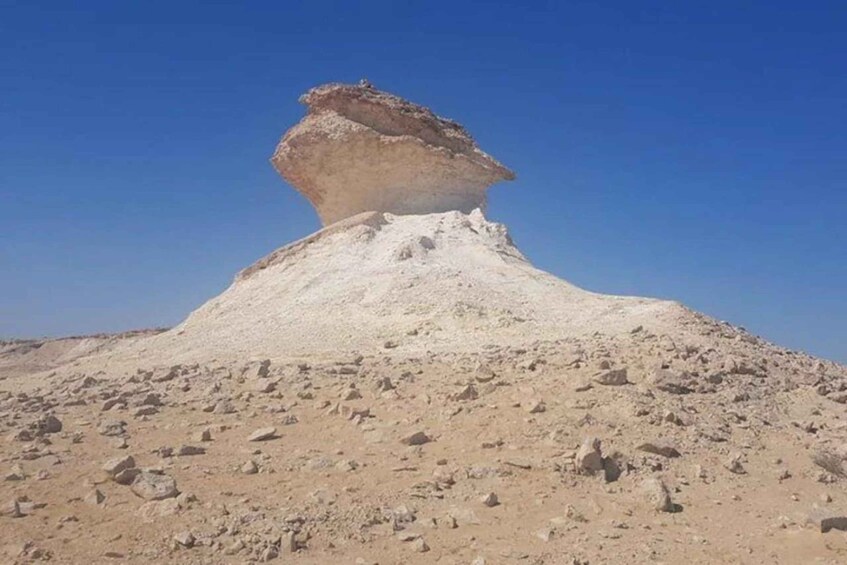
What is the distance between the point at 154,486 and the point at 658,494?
3.84 m

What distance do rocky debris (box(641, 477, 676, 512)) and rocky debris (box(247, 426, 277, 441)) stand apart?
3.34 metres

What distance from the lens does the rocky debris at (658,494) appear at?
5262 mm

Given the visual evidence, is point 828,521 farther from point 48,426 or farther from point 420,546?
point 48,426

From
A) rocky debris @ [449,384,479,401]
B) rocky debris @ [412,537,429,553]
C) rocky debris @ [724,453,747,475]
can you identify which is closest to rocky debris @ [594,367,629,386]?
rocky debris @ [449,384,479,401]

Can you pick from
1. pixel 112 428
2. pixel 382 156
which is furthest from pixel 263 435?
pixel 382 156

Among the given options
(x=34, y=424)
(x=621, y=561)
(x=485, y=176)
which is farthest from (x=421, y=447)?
(x=485, y=176)

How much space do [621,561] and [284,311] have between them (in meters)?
9.81

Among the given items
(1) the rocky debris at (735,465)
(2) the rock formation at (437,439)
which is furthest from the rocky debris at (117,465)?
(1) the rocky debris at (735,465)

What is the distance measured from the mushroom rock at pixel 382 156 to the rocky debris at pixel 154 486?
14.0 m

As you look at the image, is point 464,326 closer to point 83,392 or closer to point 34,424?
point 83,392

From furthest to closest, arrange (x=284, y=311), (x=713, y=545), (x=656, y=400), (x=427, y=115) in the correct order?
1. (x=427, y=115)
2. (x=284, y=311)
3. (x=656, y=400)
4. (x=713, y=545)

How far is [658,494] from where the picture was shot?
5.37 meters

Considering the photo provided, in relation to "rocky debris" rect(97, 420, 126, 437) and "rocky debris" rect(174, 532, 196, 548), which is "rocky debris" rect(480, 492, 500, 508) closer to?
"rocky debris" rect(174, 532, 196, 548)

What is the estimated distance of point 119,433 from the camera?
657cm
